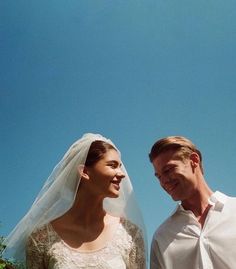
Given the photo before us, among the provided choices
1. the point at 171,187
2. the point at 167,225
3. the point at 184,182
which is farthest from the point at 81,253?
the point at 184,182

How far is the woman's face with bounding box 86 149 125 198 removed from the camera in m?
4.41

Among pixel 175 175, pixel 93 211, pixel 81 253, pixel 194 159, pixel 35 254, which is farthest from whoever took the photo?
pixel 194 159

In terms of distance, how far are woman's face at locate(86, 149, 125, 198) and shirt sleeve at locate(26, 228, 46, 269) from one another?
2.58 ft

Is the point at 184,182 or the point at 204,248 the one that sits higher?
the point at 184,182

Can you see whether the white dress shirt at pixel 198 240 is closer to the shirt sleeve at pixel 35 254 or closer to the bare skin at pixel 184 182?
the bare skin at pixel 184 182

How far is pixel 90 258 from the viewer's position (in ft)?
13.4

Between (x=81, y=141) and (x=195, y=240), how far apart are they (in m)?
1.68

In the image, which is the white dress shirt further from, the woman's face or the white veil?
the woman's face

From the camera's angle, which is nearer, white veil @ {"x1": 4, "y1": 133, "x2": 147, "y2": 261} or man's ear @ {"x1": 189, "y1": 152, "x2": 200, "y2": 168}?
white veil @ {"x1": 4, "y1": 133, "x2": 147, "y2": 261}

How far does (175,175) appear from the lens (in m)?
4.92

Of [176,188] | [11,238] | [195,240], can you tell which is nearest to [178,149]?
[176,188]

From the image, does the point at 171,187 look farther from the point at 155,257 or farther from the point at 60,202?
the point at 60,202

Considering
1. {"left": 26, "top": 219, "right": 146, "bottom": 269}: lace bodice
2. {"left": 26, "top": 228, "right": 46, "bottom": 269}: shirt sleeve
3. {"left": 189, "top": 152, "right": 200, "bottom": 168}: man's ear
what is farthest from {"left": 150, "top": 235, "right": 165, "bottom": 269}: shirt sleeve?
{"left": 26, "top": 228, "right": 46, "bottom": 269}: shirt sleeve

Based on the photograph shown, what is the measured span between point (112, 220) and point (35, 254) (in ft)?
3.05
